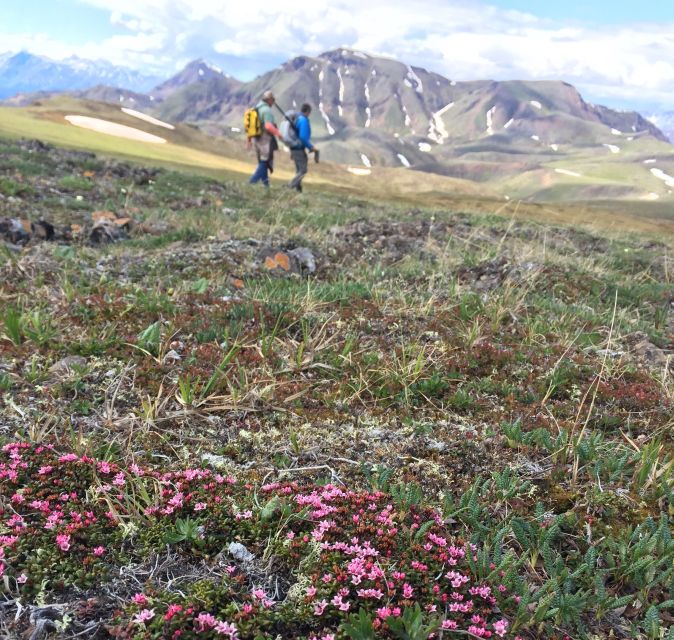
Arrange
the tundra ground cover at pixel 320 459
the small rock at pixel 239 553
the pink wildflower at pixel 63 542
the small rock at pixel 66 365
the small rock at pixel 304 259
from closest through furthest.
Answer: the tundra ground cover at pixel 320 459, the pink wildflower at pixel 63 542, the small rock at pixel 239 553, the small rock at pixel 66 365, the small rock at pixel 304 259

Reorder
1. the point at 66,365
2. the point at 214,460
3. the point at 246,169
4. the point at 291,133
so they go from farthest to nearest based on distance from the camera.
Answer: the point at 246,169 < the point at 291,133 < the point at 66,365 < the point at 214,460

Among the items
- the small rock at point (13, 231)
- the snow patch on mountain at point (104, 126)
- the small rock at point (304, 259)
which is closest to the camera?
the small rock at point (304, 259)

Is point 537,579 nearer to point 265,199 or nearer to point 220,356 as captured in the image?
point 220,356

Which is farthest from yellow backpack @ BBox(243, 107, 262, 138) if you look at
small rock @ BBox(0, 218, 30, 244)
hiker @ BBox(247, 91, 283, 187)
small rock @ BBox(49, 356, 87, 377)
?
small rock @ BBox(49, 356, 87, 377)

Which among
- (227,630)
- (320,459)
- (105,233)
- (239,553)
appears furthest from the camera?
(105,233)

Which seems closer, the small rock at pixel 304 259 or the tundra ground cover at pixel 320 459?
the tundra ground cover at pixel 320 459

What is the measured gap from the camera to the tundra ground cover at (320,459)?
3.00m

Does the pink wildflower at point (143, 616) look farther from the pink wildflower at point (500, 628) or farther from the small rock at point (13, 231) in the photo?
the small rock at point (13, 231)

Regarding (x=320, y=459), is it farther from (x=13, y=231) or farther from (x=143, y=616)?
(x=13, y=231)

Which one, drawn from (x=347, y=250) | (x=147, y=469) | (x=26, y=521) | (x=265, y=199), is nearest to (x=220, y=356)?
(x=147, y=469)

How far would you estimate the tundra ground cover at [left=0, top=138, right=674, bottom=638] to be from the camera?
3.00 m

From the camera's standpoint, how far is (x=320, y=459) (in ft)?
14.7

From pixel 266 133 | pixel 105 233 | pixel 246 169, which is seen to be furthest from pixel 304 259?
pixel 246 169

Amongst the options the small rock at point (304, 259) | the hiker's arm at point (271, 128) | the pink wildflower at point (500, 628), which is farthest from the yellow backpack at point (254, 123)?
the pink wildflower at point (500, 628)
